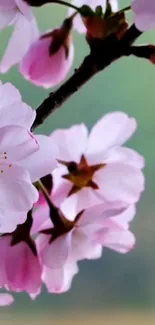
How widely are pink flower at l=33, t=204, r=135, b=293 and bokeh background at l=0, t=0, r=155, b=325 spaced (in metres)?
0.61

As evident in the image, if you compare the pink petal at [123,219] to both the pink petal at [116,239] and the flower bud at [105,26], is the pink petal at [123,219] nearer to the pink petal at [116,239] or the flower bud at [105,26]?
the pink petal at [116,239]

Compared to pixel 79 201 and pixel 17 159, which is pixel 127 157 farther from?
pixel 17 159

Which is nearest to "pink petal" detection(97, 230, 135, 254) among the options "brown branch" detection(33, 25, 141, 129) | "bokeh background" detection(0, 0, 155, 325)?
"brown branch" detection(33, 25, 141, 129)

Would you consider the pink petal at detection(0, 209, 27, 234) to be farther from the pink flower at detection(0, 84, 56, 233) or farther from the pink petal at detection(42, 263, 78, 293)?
the pink petal at detection(42, 263, 78, 293)

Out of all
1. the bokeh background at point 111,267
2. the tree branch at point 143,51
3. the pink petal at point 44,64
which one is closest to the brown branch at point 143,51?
the tree branch at point 143,51

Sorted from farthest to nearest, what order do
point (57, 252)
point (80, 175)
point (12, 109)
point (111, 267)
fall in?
point (111, 267), point (80, 175), point (57, 252), point (12, 109)

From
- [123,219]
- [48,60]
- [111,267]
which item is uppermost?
[48,60]

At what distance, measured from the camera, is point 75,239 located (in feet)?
1.78

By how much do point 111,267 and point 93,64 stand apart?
73 cm

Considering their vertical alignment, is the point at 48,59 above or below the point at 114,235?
above

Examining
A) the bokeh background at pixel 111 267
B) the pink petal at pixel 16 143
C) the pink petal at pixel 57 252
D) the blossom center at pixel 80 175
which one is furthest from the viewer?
the bokeh background at pixel 111 267

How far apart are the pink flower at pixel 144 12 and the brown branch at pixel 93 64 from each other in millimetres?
73

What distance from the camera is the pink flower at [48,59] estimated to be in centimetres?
57

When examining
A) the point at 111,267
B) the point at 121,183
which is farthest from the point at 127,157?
the point at 111,267
